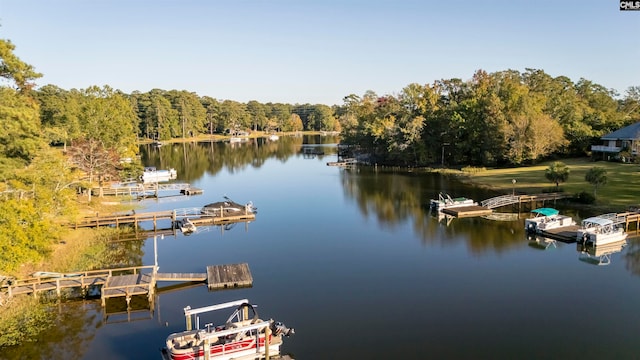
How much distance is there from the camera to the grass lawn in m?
44.2

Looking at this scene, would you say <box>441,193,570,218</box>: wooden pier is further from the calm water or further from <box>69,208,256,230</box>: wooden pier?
<box>69,208,256,230</box>: wooden pier

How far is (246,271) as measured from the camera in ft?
88.7

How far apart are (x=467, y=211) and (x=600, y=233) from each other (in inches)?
451

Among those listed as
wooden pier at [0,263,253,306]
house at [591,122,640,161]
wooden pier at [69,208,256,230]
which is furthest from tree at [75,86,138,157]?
house at [591,122,640,161]

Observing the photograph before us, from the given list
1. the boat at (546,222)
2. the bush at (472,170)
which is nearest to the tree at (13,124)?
the boat at (546,222)

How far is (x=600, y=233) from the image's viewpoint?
107 feet

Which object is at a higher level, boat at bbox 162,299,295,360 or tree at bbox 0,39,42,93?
tree at bbox 0,39,42,93

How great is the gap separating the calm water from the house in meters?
27.0

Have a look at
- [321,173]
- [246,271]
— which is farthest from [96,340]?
[321,173]

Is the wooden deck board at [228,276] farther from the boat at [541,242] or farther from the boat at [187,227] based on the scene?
the boat at [541,242]

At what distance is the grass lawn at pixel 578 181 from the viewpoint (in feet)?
145

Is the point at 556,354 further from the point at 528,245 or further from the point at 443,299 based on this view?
the point at 528,245

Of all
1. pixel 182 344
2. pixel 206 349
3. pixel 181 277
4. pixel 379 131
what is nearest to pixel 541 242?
pixel 181 277

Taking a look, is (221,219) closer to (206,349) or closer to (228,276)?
(228,276)
